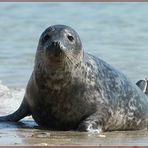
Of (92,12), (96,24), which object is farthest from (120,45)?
(92,12)

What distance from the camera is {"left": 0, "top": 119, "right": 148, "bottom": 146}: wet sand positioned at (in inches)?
271

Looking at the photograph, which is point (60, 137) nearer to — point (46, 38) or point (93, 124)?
point (93, 124)

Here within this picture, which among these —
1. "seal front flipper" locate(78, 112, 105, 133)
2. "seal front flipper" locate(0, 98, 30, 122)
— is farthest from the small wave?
"seal front flipper" locate(78, 112, 105, 133)

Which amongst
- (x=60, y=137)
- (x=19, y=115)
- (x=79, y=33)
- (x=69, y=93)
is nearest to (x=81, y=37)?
(x=79, y=33)

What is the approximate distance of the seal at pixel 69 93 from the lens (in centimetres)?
775

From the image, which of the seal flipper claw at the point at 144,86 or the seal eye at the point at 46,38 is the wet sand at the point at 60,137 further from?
the seal flipper claw at the point at 144,86

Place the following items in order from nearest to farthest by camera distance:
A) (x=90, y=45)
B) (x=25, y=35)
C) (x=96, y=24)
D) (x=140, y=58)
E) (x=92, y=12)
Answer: (x=140, y=58)
(x=90, y=45)
(x=25, y=35)
(x=96, y=24)
(x=92, y=12)

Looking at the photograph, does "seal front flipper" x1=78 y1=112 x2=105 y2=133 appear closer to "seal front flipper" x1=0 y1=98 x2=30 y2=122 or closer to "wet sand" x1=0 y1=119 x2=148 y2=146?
"wet sand" x1=0 y1=119 x2=148 y2=146

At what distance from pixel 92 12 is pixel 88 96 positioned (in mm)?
12112

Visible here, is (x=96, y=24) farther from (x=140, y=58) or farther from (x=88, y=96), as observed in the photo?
(x=88, y=96)

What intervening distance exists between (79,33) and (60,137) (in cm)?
886

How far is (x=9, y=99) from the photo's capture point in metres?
9.68

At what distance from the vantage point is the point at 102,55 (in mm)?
13070

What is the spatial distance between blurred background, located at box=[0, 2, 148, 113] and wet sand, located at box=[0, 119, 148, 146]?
1473 millimetres
